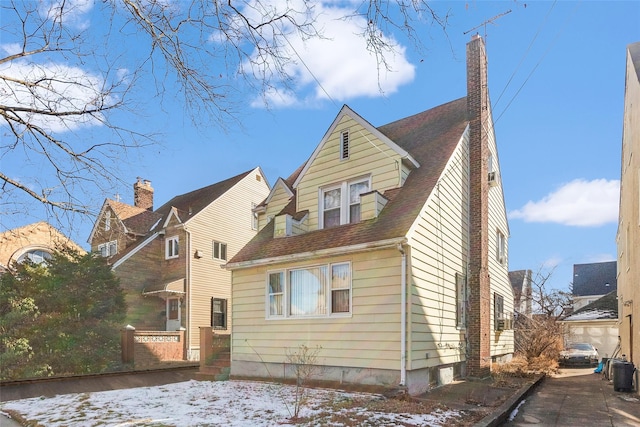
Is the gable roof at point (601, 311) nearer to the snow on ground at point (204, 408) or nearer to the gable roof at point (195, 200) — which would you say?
the gable roof at point (195, 200)

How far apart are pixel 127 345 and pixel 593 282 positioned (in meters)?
47.6

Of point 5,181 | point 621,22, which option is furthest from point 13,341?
point 621,22

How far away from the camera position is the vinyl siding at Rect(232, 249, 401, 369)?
33.1ft

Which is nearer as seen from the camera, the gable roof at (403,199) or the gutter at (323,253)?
the gutter at (323,253)

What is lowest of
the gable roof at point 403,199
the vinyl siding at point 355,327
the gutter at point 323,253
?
the vinyl siding at point 355,327

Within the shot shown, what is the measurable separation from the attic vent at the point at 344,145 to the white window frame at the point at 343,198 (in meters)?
0.85

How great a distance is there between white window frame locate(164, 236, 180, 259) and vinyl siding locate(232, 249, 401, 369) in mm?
10176

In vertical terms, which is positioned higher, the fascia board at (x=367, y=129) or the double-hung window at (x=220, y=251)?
the fascia board at (x=367, y=129)

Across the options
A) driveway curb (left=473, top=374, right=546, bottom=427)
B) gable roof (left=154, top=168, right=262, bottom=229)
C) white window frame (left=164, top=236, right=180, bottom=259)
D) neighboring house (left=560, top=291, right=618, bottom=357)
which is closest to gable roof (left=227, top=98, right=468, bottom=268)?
driveway curb (left=473, top=374, right=546, bottom=427)

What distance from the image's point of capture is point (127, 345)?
53.3ft

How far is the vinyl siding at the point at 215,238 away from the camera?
69.7 ft

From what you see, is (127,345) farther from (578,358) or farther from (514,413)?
(578,358)

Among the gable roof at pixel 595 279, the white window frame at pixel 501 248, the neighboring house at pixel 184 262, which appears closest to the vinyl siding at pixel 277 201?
the neighboring house at pixel 184 262

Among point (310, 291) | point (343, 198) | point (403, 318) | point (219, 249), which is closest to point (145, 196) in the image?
point (219, 249)
